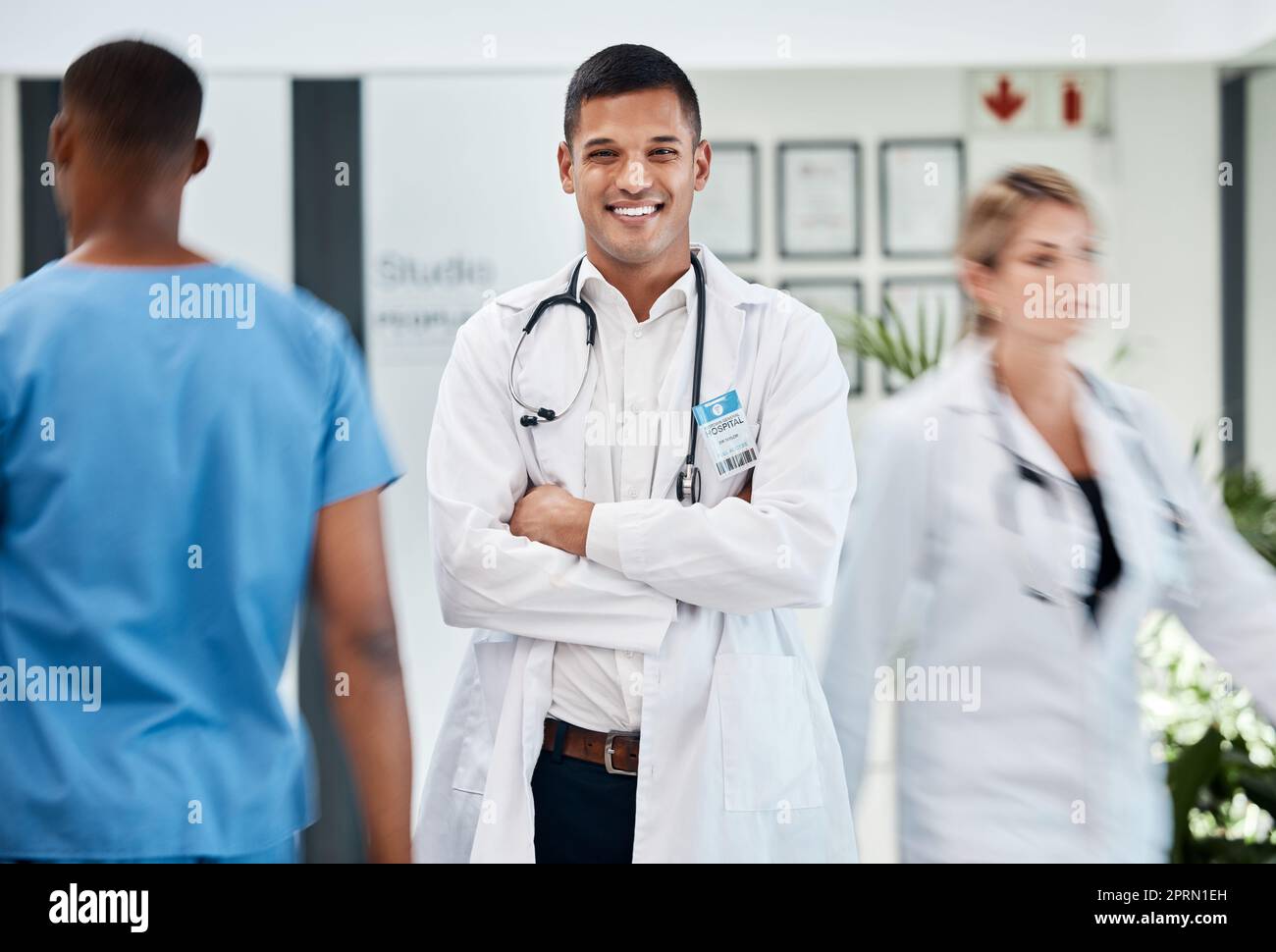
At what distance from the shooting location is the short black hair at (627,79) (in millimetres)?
1843

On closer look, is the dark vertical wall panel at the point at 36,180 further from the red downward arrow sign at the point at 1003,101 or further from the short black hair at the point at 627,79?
the red downward arrow sign at the point at 1003,101

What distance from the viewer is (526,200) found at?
2020 mm

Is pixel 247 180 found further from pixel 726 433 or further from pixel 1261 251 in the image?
pixel 1261 251

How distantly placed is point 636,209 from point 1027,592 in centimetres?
90

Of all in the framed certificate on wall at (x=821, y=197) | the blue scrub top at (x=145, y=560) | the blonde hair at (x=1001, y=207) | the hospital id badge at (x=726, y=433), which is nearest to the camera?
the blue scrub top at (x=145, y=560)

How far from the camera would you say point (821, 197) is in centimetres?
204

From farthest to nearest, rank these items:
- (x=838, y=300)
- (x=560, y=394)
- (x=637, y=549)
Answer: (x=838, y=300), (x=560, y=394), (x=637, y=549)

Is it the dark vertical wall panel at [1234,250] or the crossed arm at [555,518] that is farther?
the dark vertical wall panel at [1234,250]

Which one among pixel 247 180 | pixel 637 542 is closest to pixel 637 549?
pixel 637 542

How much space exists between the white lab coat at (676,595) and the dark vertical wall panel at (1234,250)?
2.54 feet

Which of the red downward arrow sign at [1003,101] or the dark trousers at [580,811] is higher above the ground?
the red downward arrow sign at [1003,101]

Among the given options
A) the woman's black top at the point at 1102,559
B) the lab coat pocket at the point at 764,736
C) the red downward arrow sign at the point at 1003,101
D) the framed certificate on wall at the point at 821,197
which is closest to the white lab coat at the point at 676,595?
the lab coat pocket at the point at 764,736
